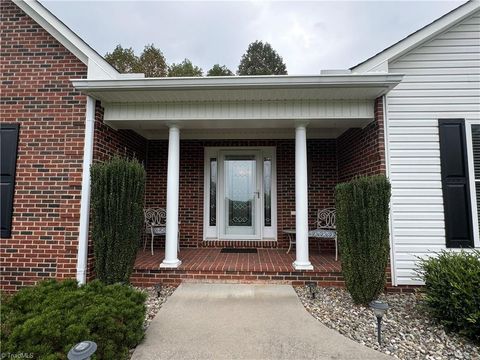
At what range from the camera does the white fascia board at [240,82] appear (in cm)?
359

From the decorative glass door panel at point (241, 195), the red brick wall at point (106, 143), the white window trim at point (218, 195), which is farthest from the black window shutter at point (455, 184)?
the red brick wall at point (106, 143)

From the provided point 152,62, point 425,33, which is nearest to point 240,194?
point 425,33

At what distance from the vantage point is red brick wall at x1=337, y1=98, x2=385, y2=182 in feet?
13.2

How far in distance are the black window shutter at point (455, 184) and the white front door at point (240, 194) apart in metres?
3.35

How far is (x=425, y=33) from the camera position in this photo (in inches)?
156

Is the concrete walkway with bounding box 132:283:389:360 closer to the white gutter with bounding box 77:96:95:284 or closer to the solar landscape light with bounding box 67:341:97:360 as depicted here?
the solar landscape light with bounding box 67:341:97:360

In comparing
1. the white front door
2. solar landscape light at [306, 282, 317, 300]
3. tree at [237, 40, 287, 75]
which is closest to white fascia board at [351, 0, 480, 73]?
the white front door

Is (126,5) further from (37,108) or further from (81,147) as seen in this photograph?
(81,147)

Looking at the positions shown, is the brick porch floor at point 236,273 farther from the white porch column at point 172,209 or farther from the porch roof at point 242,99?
the porch roof at point 242,99

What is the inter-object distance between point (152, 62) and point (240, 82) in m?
14.6

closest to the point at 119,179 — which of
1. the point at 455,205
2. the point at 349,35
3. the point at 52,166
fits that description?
the point at 52,166

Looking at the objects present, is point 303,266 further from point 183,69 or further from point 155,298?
point 183,69

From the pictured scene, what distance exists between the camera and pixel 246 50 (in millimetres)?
22297

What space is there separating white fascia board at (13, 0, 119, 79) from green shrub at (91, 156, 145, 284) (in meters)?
1.70
